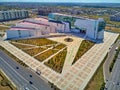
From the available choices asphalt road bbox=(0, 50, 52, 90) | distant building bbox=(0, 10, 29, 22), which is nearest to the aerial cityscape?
asphalt road bbox=(0, 50, 52, 90)

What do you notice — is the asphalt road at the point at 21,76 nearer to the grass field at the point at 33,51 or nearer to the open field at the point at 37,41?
the grass field at the point at 33,51

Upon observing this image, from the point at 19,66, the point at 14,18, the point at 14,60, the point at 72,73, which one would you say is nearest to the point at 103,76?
the point at 72,73

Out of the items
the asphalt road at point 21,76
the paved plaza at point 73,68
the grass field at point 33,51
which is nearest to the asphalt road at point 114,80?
the paved plaza at point 73,68

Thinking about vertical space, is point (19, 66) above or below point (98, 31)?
below

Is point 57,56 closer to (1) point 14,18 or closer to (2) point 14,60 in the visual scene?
(2) point 14,60

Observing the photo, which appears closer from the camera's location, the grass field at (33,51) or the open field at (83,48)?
the open field at (83,48)

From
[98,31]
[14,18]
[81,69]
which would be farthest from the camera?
[14,18]
